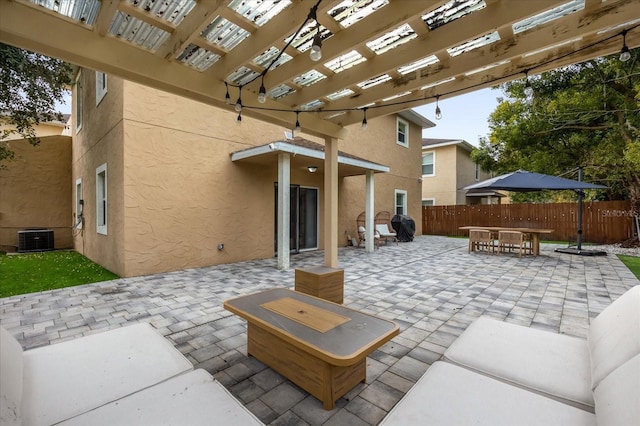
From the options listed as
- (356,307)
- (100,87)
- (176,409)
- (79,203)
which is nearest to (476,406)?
(176,409)

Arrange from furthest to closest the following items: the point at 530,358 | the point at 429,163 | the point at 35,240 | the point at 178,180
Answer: the point at 429,163 < the point at 35,240 < the point at 178,180 < the point at 530,358

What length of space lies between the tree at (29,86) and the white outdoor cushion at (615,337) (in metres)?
9.62

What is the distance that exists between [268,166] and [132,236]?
386cm

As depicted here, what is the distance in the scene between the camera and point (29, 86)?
677 cm

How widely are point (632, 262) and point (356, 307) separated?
8.42 metres

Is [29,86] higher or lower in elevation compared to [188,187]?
higher

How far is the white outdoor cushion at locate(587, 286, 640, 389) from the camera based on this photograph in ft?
4.92

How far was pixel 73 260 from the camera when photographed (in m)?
8.10

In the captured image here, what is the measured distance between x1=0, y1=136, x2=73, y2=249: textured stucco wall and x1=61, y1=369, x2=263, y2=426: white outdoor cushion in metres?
12.6

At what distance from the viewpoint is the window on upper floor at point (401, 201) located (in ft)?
45.7

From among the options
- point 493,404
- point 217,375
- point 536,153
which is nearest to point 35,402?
point 217,375

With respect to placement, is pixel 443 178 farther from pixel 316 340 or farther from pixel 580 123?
pixel 316 340

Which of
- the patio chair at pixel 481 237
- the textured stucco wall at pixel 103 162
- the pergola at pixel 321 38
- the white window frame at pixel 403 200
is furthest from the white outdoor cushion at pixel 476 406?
the white window frame at pixel 403 200

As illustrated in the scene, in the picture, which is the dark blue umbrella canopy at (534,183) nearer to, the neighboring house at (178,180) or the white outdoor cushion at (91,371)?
the neighboring house at (178,180)
